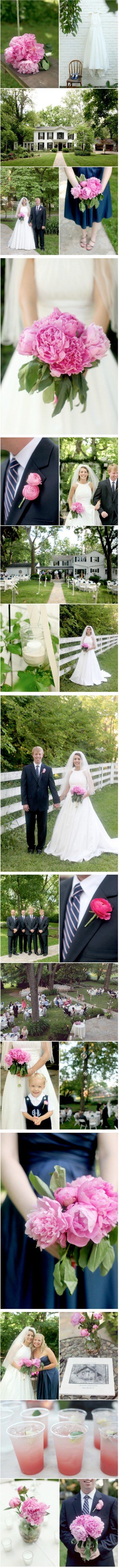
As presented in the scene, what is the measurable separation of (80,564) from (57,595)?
3.8 inches

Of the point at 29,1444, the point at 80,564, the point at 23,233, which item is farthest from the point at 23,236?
the point at 29,1444

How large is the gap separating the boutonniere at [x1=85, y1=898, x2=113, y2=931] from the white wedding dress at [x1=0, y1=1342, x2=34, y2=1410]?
1061 millimetres

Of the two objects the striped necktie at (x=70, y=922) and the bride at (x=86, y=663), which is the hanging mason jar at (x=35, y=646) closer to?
the bride at (x=86, y=663)

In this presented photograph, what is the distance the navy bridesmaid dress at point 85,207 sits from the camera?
9.33ft

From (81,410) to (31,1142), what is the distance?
1877 millimetres

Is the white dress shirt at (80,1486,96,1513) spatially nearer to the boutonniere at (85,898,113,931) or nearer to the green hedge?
the boutonniere at (85,898,113,931)

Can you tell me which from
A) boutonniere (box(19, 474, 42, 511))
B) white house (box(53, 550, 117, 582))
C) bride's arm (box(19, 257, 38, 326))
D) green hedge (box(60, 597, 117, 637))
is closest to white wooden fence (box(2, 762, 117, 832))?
green hedge (box(60, 597, 117, 637))

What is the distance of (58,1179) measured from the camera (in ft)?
9.12

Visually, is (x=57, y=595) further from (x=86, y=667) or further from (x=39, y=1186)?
(x=39, y=1186)

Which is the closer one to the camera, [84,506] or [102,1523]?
[102,1523]

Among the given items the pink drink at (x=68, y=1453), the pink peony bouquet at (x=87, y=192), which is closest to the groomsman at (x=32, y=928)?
the pink drink at (x=68, y=1453)

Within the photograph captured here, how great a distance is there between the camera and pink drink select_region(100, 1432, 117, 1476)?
272 cm

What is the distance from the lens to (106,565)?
2867 millimetres

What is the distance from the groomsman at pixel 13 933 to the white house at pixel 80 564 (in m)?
0.89
